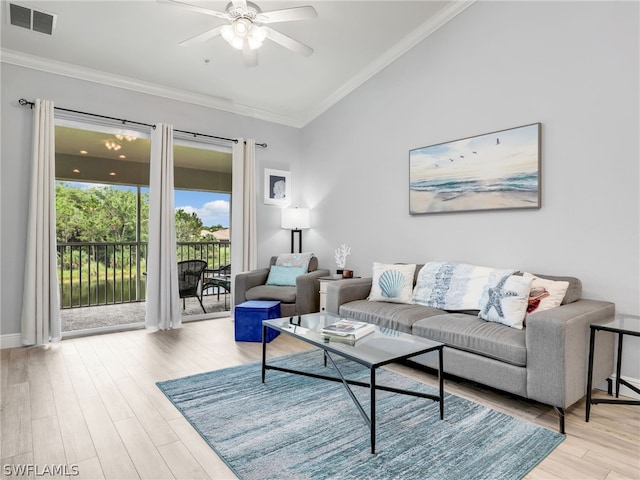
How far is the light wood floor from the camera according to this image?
1770mm

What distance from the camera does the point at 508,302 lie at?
8.43 feet

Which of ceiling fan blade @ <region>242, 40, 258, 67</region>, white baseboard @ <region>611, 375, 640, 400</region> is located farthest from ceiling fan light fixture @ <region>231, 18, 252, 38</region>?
white baseboard @ <region>611, 375, 640, 400</region>

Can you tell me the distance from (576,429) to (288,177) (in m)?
4.38

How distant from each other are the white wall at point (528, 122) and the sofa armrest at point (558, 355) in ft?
2.17

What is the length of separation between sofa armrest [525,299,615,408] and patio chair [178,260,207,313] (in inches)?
151

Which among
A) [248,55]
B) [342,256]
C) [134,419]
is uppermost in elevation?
[248,55]

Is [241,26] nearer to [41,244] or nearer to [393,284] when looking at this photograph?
[393,284]

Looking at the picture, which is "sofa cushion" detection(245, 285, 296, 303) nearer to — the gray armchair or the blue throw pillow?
the gray armchair

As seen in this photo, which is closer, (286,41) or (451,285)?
(286,41)

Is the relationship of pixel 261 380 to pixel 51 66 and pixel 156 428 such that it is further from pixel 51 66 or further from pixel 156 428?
pixel 51 66

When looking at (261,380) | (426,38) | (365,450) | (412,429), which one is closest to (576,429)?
(412,429)

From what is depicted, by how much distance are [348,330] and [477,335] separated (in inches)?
34.4

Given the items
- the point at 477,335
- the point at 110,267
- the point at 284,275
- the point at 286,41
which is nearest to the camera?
the point at 477,335

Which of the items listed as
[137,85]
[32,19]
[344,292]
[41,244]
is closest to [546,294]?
[344,292]
